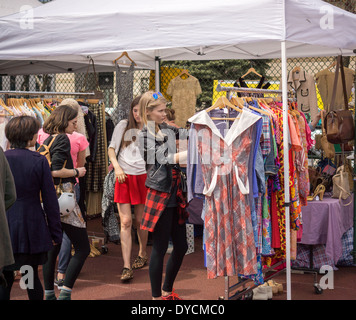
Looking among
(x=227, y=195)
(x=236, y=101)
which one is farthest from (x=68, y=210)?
(x=236, y=101)

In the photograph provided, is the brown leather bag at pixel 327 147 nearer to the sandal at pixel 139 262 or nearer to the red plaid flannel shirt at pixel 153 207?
the sandal at pixel 139 262

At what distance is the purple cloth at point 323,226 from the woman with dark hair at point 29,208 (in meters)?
2.79

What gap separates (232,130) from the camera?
4457mm

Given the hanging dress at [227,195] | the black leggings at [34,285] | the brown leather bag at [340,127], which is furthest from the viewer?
the brown leather bag at [340,127]

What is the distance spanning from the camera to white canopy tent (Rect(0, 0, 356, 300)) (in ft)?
15.2

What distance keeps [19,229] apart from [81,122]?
2.76 m

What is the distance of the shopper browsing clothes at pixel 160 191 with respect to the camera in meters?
4.50

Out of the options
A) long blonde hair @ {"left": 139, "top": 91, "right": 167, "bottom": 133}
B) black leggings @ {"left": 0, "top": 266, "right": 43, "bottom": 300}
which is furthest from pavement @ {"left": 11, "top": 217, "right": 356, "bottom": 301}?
long blonde hair @ {"left": 139, "top": 91, "right": 167, "bottom": 133}

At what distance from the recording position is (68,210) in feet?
15.0

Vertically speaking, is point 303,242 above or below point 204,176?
below

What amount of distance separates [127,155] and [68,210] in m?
1.46

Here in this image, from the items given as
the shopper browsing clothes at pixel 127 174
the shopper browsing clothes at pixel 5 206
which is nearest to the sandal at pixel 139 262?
the shopper browsing clothes at pixel 127 174

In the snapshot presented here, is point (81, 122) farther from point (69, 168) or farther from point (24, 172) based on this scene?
point (24, 172)

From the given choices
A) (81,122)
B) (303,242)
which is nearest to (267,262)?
(303,242)
